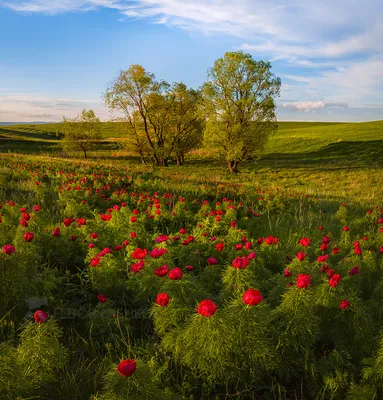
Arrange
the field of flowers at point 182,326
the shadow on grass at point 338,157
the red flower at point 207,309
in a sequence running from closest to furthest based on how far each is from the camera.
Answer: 1. the red flower at point 207,309
2. the field of flowers at point 182,326
3. the shadow on grass at point 338,157

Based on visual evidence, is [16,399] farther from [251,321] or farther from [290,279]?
[290,279]

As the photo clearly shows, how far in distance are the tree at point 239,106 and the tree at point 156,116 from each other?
170 inches

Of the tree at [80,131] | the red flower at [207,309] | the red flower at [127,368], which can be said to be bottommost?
the red flower at [127,368]

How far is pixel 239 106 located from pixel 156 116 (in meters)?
10.2

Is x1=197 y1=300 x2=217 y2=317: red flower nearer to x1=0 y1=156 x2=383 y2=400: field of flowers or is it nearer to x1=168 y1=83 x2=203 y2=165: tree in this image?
x1=0 y1=156 x2=383 y2=400: field of flowers

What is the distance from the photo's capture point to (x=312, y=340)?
2408 millimetres

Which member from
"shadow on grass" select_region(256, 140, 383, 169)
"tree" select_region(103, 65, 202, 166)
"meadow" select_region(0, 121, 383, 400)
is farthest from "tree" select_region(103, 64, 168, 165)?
"meadow" select_region(0, 121, 383, 400)

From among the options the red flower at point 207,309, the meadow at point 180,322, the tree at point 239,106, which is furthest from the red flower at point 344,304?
the tree at point 239,106

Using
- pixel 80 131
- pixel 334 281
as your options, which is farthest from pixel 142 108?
pixel 334 281

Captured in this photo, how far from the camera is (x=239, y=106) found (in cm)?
2608

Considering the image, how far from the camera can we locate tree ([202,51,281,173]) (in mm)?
A: 25500

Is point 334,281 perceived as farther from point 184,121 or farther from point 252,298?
point 184,121

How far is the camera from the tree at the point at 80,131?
143ft

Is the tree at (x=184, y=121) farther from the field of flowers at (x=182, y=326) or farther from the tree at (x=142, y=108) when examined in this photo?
the field of flowers at (x=182, y=326)
